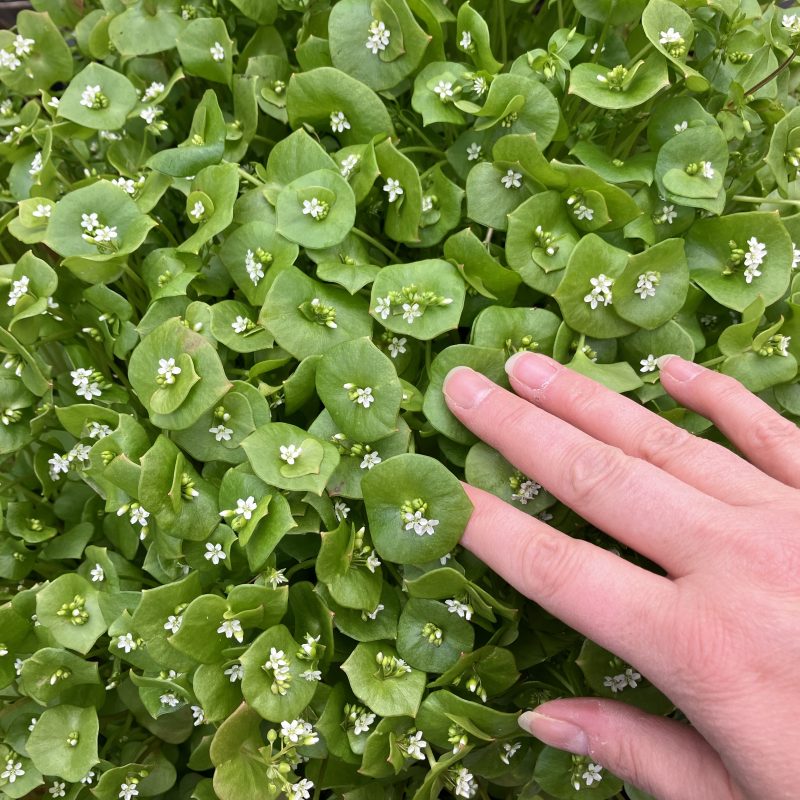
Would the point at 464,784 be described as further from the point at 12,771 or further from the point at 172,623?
the point at 12,771

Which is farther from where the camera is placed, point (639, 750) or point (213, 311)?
point (213, 311)

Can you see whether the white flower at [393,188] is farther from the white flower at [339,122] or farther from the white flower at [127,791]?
the white flower at [127,791]

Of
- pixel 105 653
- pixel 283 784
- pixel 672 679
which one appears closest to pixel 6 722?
pixel 105 653

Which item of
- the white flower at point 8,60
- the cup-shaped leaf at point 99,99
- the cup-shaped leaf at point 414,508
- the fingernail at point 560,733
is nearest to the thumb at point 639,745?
the fingernail at point 560,733

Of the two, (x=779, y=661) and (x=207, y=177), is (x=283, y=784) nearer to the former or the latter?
(x=779, y=661)

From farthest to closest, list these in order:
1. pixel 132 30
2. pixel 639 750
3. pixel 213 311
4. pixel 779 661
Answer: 1. pixel 132 30
2. pixel 213 311
3. pixel 639 750
4. pixel 779 661

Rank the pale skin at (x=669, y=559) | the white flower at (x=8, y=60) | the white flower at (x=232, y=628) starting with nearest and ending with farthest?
the pale skin at (x=669, y=559) → the white flower at (x=232, y=628) → the white flower at (x=8, y=60)
